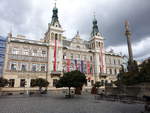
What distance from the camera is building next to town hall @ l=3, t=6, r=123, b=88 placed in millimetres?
39531

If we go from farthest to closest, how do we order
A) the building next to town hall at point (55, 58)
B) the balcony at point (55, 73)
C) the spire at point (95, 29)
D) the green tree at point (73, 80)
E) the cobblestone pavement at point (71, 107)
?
the spire at point (95, 29) < the balcony at point (55, 73) < the building next to town hall at point (55, 58) < the green tree at point (73, 80) < the cobblestone pavement at point (71, 107)

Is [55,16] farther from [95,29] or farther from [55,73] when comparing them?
[55,73]

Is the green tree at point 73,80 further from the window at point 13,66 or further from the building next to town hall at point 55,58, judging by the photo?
the window at point 13,66

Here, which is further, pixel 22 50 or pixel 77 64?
pixel 77 64

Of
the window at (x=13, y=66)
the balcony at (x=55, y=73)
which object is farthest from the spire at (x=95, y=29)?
the window at (x=13, y=66)

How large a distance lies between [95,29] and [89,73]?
23.0m

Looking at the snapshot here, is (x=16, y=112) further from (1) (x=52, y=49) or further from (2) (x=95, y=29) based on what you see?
(2) (x=95, y=29)

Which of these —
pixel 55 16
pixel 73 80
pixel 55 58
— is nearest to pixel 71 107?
pixel 73 80

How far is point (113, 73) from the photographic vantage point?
56719mm

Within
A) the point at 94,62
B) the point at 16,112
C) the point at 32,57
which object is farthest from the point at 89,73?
the point at 16,112

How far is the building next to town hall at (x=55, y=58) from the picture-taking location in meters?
39.5

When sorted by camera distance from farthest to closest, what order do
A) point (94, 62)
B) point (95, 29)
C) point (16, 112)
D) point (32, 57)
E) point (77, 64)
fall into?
point (95, 29) < point (94, 62) < point (77, 64) < point (32, 57) < point (16, 112)

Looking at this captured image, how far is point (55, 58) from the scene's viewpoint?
4453 centimetres

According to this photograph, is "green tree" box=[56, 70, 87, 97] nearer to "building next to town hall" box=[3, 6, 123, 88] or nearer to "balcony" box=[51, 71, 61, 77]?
"balcony" box=[51, 71, 61, 77]
